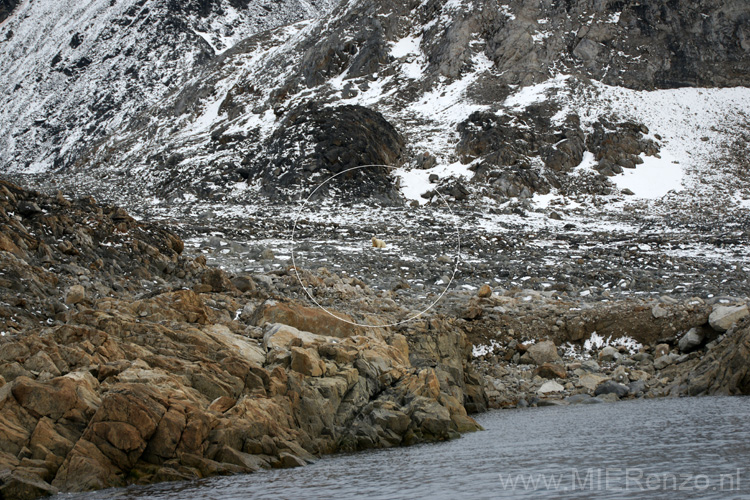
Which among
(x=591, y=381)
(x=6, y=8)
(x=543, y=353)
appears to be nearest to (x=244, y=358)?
(x=591, y=381)

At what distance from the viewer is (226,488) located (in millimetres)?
8617

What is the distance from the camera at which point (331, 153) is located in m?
52.5

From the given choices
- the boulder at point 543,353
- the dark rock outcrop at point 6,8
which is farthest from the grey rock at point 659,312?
the dark rock outcrop at point 6,8

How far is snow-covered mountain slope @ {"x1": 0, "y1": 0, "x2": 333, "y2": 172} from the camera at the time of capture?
287 ft

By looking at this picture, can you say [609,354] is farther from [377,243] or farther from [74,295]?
[377,243]

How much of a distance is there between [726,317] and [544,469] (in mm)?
13547

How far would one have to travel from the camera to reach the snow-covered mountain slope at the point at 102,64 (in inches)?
3445

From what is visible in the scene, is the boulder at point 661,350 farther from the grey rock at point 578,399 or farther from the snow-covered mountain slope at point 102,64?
the snow-covered mountain slope at point 102,64

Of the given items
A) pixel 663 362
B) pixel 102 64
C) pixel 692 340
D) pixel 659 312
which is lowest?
pixel 663 362

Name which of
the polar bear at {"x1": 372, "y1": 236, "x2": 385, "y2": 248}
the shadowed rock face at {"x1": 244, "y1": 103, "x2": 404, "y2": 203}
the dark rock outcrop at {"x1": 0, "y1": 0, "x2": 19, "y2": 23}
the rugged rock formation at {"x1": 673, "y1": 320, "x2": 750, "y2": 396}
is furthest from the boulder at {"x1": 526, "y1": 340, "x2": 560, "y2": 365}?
the dark rock outcrop at {"x1": 0, "y1": 0, "x2": 19, "y2": 23}

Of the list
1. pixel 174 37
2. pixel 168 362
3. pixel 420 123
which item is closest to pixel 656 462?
pixel 168 362

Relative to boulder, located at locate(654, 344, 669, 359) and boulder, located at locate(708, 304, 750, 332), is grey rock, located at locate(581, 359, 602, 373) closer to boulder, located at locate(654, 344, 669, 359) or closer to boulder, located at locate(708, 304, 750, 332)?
boulder, located at locate(654, 344, 669, 359)

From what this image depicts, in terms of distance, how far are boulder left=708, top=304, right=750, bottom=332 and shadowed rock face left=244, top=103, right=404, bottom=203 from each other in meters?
30.7

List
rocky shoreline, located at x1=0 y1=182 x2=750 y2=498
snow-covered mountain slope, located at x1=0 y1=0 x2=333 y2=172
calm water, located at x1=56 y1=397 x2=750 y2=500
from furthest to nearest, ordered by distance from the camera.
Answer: snow-covered mountain slope, located at x1=0 y1=0 x2=333 y2=172 < rocky shoreline, located at x1=0 y1=182 x2=750 y2=498 < calm water, located at x1=56 y1=397 x2=750 y2=500
